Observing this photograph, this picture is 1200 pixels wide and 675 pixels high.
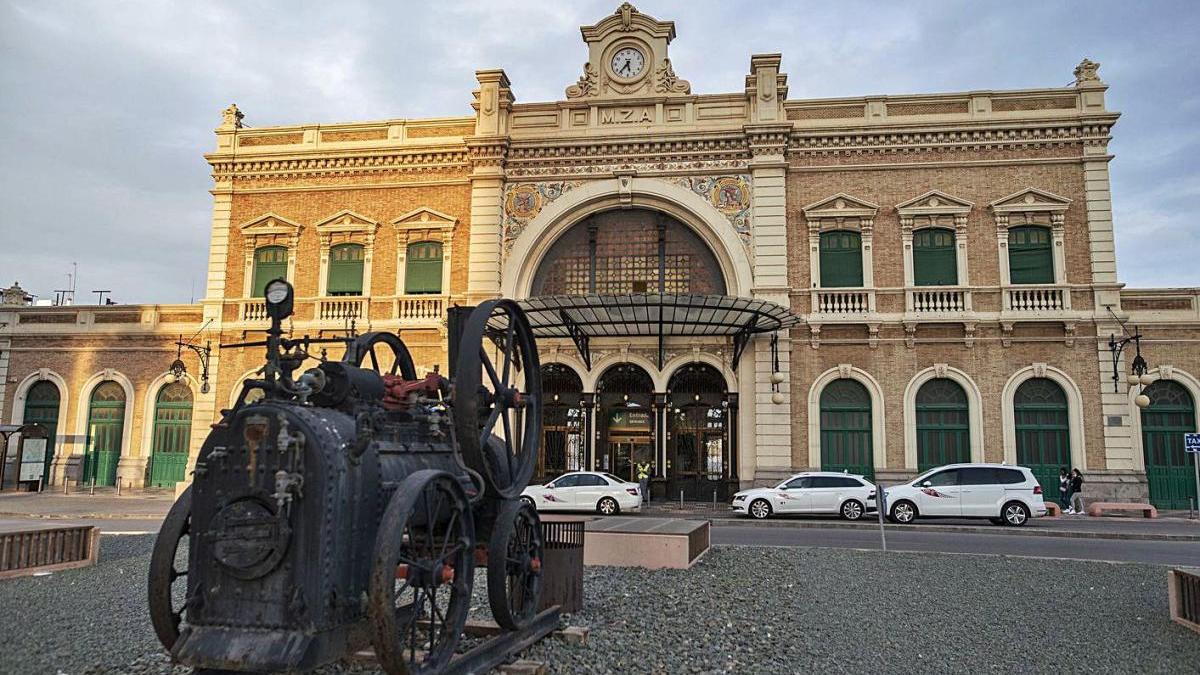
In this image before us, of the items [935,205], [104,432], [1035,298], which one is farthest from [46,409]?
[1035,298]

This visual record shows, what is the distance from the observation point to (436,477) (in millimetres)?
5922

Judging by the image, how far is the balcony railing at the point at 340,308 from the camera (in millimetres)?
27031

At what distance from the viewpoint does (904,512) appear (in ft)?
67.6

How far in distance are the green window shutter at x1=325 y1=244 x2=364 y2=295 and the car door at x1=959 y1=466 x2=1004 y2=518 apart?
1867cm

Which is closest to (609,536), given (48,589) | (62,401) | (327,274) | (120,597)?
(120,597)

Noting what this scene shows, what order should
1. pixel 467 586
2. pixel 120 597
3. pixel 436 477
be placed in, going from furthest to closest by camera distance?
pixel 120 597, pixel 467 586, pixel 436 477

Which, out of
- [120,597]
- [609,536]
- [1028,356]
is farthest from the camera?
[1028,356]

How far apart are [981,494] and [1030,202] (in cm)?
920

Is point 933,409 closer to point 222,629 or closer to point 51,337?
point 222,629

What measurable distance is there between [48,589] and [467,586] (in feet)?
23.8

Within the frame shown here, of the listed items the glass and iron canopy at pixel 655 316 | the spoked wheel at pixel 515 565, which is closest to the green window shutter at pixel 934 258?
the glass and iron canopy at pixel 655 316

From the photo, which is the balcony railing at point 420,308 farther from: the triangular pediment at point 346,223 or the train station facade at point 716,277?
the triangular pediment at point 346,223

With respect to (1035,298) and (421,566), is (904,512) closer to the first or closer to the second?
(1035,298)

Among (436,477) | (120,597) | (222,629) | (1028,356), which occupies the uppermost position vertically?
(1028,356)
